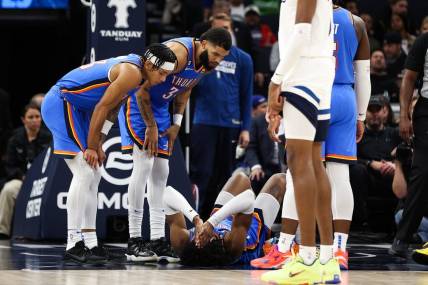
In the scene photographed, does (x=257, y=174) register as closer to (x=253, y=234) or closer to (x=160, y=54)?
(x=253, y=234)

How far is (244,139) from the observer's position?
1080cm

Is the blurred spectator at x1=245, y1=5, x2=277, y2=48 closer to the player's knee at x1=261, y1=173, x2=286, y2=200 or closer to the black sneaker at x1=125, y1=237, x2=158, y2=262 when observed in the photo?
the player's knee at x1=261, y1=173, x2=286, y2=200

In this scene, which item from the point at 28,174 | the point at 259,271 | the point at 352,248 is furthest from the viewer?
the point at 28,174

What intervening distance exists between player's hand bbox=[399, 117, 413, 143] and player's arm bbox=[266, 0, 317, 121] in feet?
8.93

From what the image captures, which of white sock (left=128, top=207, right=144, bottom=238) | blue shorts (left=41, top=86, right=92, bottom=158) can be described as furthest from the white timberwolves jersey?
white sock (left=128, top=207, right=144, bottom=238)

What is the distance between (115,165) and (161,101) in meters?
1.69

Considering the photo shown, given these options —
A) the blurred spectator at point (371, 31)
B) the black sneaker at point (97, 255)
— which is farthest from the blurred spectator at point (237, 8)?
the black sneaker at point (97, 255)

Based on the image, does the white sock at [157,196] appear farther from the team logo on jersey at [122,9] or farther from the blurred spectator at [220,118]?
the blurred spectator at [220,118]

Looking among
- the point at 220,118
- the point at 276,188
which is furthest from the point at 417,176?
the point at 220,118

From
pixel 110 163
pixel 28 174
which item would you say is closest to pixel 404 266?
pixel 110 163

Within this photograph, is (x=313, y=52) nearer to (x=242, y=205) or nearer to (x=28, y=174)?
(x=242, y=205)

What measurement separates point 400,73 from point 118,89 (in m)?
6.56

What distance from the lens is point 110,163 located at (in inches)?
383

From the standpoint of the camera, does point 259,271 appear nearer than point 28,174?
Yes
